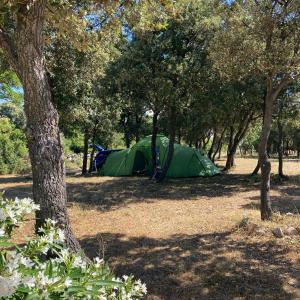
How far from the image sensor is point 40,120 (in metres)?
4.91

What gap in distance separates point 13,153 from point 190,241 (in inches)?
756

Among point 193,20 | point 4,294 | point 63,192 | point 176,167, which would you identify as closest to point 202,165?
point 176,167

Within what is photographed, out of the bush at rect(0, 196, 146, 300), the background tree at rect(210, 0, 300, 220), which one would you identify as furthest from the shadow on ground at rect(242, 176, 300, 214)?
the bush at rect(0, 196, 146, 300)

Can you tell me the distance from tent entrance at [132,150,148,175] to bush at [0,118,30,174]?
303 inches

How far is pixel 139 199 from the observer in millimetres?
13094

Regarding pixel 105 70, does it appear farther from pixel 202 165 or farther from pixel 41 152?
pixel 41 152

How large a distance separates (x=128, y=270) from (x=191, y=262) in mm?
1021

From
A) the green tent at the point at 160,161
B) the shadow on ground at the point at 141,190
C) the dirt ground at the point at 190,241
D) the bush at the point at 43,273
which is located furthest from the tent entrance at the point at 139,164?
the bush at the point at 43,273

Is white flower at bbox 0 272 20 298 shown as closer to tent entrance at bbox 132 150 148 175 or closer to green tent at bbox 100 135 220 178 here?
green tent at bbox 100 135 220 178

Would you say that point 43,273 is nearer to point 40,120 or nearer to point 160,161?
point 40,120

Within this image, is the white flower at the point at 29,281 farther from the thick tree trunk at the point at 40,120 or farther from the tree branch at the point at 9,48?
the tree branch at the point at 9,48

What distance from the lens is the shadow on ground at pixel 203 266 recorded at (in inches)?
207

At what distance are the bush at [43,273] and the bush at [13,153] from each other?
22.4 m

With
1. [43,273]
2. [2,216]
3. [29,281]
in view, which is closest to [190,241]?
[2,216]
